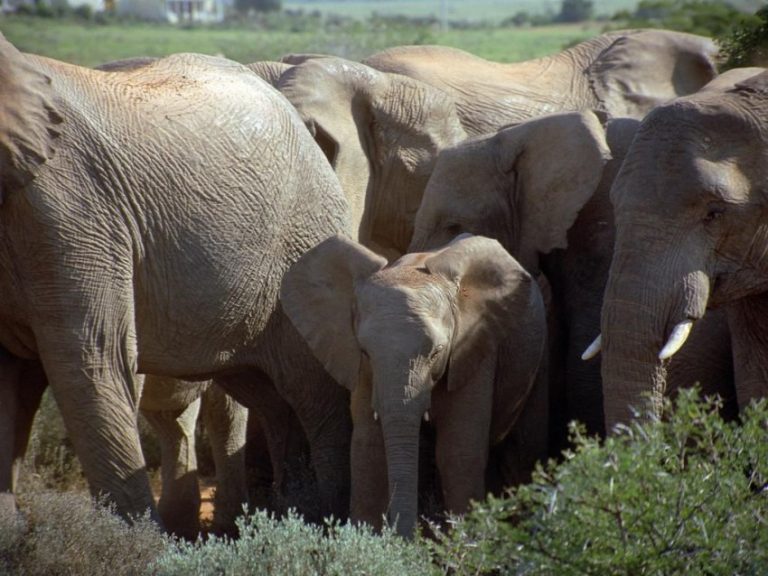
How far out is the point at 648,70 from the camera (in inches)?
377

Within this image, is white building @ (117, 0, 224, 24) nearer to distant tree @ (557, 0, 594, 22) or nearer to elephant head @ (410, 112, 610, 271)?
distant tree @ (557, 0, 594, 22)

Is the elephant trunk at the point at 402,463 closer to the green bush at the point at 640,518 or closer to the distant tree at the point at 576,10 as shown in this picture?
the green bush at the point at 640,518

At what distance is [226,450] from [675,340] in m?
2.87

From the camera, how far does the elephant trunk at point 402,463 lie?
18.3 feet

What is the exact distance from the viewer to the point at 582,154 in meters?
6.89

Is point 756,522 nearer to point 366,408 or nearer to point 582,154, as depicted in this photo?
point 366,408

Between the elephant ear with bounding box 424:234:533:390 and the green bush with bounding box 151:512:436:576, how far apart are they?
3.30ft

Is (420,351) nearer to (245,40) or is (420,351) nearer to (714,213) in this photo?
(714,213)

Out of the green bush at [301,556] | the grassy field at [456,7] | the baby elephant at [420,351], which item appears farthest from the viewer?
the grassy field at [456,7]

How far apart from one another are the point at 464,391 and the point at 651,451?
190 cm

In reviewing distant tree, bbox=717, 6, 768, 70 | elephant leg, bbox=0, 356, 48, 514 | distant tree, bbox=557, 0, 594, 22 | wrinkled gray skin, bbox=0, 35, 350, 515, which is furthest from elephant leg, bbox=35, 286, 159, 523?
distant tree, bbox=557, 0, 594, 22

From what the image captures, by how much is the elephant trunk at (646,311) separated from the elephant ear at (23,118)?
6.18ft

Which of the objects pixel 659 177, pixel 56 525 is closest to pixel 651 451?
pixel 659 177

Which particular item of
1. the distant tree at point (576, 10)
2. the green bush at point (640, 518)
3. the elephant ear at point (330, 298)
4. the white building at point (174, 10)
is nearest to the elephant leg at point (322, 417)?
the elephant ear at point (330, 298)
